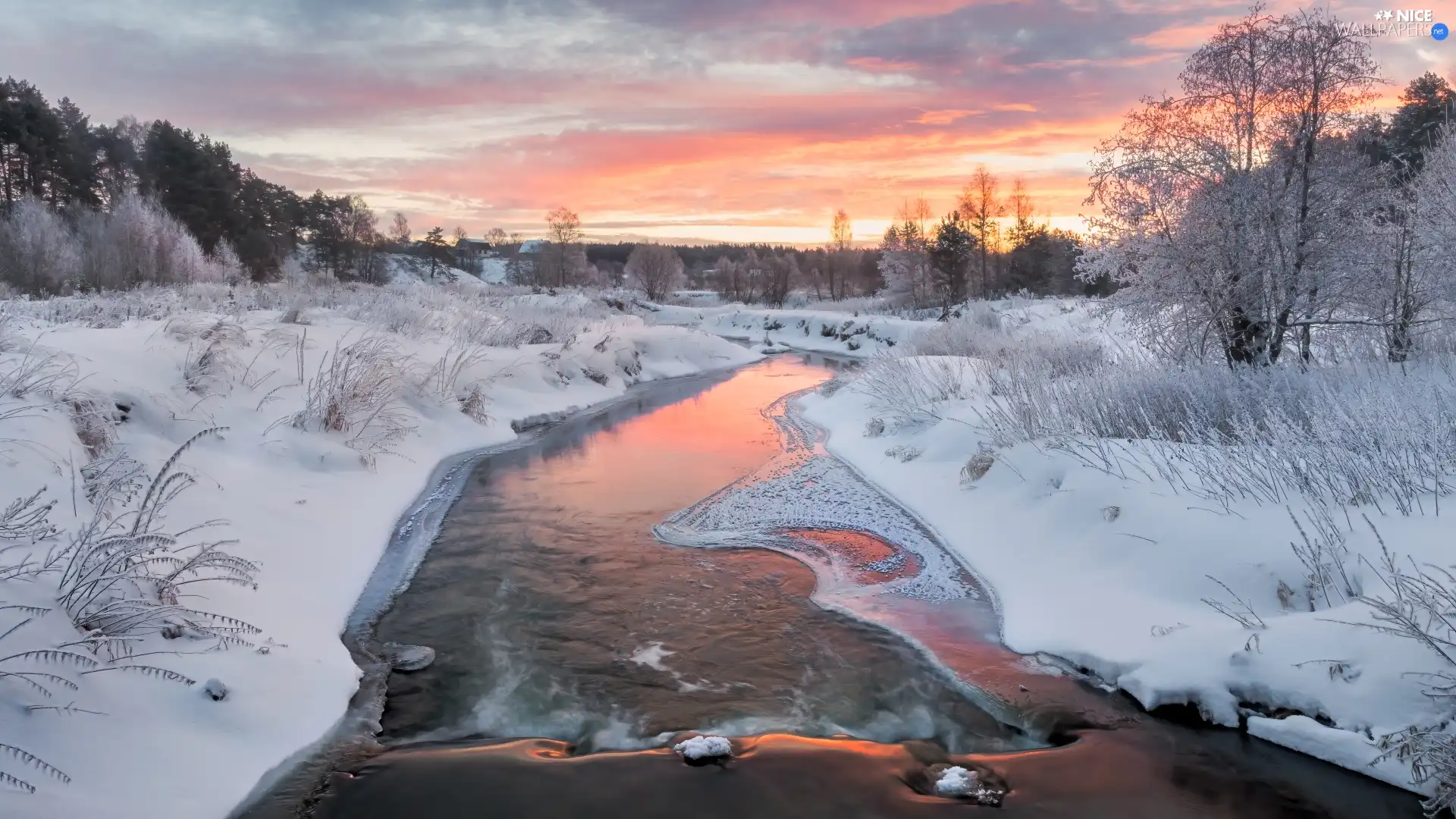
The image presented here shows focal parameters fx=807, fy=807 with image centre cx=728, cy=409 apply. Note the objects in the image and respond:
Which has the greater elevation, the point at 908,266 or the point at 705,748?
the point at 908,266

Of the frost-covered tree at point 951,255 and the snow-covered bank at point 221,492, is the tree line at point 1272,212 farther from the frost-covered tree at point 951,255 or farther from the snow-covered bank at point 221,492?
the frost-covered tree at point 951,255

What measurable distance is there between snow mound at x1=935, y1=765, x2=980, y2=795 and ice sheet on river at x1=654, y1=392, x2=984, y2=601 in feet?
8.90

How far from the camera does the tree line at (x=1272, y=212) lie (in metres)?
10.3

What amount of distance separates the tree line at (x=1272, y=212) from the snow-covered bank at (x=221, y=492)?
10746 millimetres

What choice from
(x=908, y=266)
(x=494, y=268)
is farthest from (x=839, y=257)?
(x=494, y=268)

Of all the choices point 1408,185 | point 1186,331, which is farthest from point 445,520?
point 1408,185

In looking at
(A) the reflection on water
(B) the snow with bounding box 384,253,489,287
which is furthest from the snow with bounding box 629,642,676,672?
(B) the snow with bounding box 384,253,489,287

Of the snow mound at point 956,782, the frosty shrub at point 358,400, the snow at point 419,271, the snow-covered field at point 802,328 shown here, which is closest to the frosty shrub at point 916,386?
the frosty shrub at point 358,400

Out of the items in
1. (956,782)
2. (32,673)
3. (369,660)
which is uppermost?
(32,673)

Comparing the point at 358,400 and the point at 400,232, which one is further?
the point at 400,232

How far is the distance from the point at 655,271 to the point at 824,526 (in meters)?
64.9

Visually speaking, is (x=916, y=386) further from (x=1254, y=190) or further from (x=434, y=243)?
(x=434, y=243)

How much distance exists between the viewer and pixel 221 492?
7.43 metres

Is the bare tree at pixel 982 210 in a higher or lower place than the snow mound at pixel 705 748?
higher
